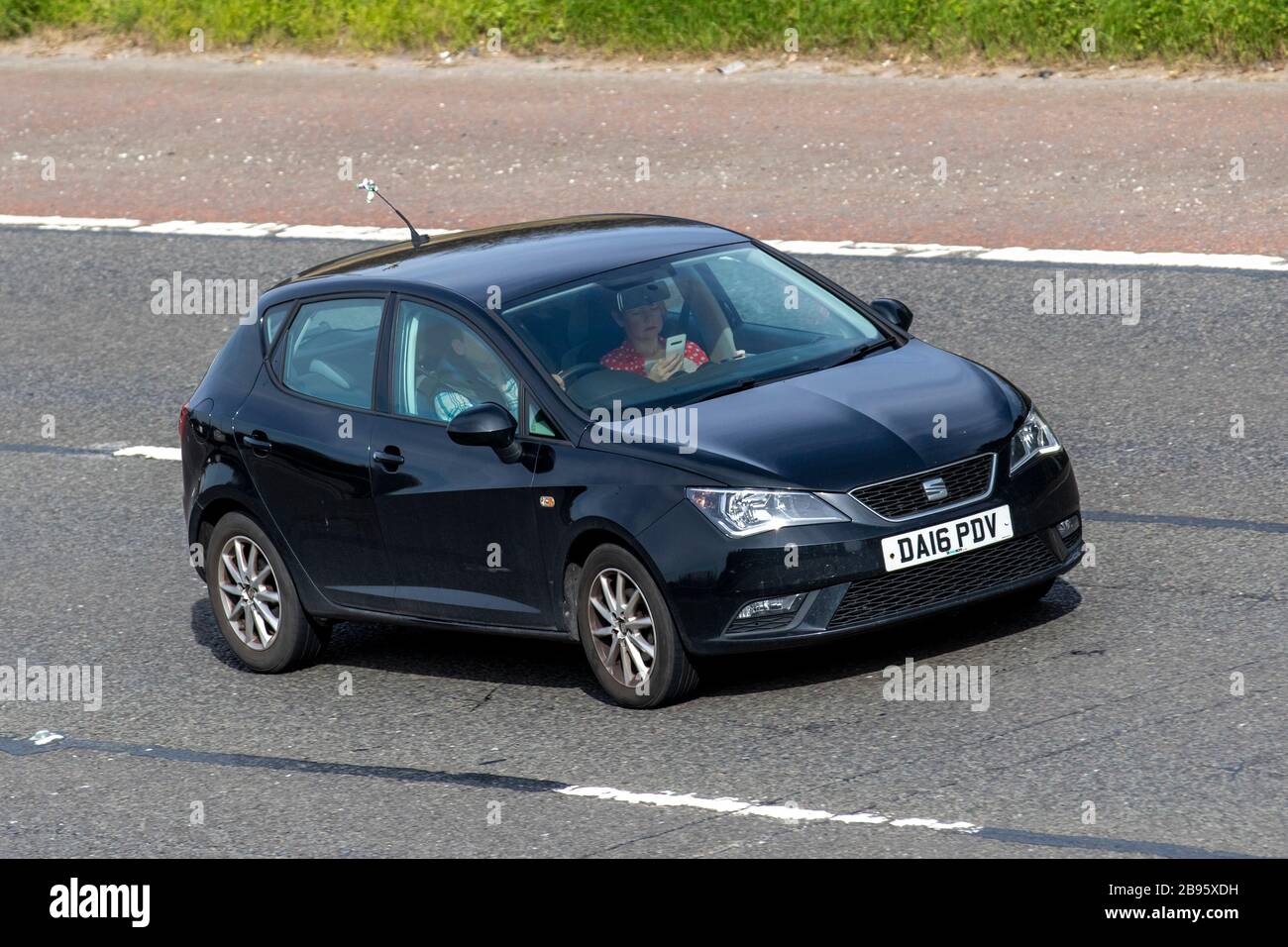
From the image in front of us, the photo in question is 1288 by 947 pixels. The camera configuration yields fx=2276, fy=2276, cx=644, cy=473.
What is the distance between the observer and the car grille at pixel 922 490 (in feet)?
26.0

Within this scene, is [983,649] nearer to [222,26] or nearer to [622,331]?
[622,331]

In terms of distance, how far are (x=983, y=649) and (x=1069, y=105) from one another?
1125 centimetres

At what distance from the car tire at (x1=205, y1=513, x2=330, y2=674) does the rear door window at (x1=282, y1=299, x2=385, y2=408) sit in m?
0.66

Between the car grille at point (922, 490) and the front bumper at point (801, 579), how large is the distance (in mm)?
43

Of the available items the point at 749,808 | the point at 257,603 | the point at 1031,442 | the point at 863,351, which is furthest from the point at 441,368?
the point at 749,808

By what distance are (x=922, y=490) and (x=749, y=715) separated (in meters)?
1.00

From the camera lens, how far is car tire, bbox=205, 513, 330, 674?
30.9ft

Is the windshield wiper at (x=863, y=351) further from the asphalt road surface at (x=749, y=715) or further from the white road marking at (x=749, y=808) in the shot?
the white road marking at (x=749, y=808)

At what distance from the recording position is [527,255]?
9.33m

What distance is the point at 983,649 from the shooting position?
8.43 m
